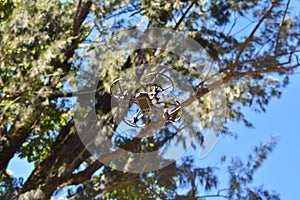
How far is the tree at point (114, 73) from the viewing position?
4957mm

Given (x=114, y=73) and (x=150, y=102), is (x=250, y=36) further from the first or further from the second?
(x=150, y=102)

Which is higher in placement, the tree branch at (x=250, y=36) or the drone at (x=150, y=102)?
the tree branch at (x=250, y=36)

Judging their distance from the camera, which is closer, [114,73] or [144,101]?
[144,101]

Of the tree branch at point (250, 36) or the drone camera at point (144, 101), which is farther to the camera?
the tree branch at point (250, 36)

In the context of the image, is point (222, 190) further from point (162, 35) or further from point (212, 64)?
point (162, 35)

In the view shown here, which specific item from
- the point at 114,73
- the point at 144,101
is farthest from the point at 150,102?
the point at 114,73

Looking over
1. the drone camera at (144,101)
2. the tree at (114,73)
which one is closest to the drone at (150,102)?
the drone camera at (144,101)

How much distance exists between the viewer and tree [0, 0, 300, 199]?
4957 mm

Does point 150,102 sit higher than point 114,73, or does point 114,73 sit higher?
point 114,73

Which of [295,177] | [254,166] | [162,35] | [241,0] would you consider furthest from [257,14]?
[295,177]

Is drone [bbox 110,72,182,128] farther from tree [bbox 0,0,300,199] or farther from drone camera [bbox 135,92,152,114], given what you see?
tree [bbox 0,0,300,199]

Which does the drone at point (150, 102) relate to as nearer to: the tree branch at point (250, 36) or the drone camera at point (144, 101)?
the drone camera at point (144, 101)

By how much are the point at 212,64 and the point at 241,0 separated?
28.2 inches

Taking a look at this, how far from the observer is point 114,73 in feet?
15.8
